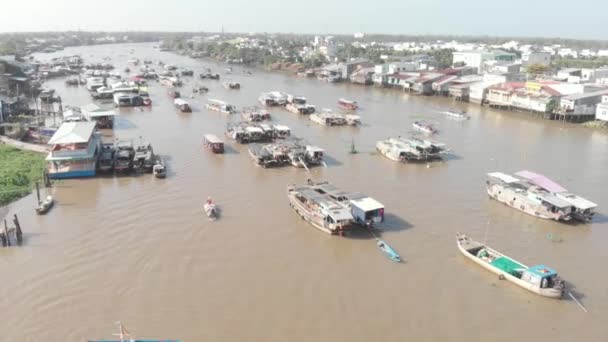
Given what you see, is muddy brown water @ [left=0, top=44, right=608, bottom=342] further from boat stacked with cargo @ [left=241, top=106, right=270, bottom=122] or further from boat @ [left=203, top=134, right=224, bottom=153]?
boat stacked with cargo @ [left=241, top=106, right=270, bottom=122]

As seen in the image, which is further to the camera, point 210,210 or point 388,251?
point 210,210

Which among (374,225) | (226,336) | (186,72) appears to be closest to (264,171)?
(374,225)

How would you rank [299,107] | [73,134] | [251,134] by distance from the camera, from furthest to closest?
1. [299,107]
2. [251,134]
3. [73,134]

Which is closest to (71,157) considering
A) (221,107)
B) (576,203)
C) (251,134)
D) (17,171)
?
(17,171)

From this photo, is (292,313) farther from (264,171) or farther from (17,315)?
(264,171)

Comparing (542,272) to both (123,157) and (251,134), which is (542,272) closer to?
(123,157)

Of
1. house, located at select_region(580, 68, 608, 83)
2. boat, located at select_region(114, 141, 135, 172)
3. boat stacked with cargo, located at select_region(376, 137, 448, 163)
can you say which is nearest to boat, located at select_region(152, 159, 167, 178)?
boat, located at select_region(114, 141, 135, 172)

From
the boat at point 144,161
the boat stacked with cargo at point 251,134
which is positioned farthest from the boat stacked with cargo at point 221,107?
the boat at point 144,161
